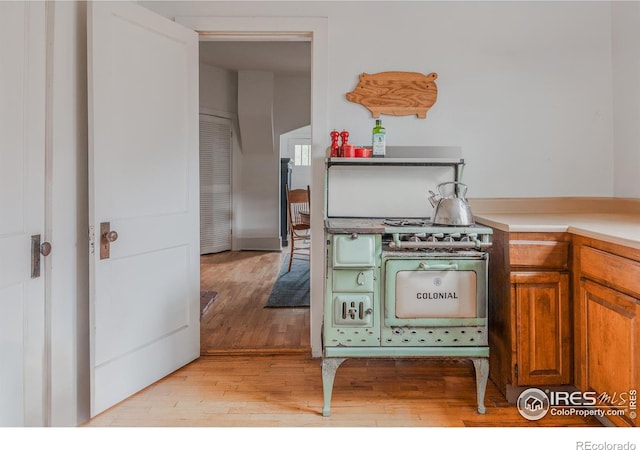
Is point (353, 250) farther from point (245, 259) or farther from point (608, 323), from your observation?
point (245, 259)

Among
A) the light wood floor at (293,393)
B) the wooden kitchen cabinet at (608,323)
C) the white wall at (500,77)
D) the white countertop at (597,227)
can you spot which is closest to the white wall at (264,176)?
the light wood floor at (293,393)

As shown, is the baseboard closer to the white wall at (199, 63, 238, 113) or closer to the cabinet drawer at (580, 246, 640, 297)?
the white wall at (199, 63, 238, 113)

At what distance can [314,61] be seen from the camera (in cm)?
246

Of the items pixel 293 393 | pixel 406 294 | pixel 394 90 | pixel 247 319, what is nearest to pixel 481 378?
pixel 406 294

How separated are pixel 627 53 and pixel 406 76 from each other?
4.19 feet

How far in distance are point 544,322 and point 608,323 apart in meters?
0.29

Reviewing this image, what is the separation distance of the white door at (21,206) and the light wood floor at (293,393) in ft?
1.38

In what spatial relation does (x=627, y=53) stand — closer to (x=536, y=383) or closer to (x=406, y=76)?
(x=406, y=76)

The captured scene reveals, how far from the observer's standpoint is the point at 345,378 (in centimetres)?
227

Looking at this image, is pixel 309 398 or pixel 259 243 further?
pixel 259 243

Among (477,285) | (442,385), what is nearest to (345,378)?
(442,385)

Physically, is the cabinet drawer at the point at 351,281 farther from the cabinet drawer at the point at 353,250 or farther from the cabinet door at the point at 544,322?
the cabinet door at the point at 544,322
